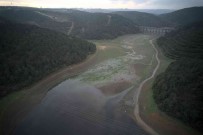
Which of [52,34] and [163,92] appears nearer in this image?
[163,92]

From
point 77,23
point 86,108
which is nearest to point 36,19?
point 77,23

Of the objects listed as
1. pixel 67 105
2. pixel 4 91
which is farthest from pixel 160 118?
pixel 4 91

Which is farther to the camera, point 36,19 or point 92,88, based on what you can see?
point 36,19

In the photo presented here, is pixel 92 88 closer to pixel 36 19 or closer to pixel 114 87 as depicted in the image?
pixel 114 87

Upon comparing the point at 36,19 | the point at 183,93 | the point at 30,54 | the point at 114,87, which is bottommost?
the point at 114,87

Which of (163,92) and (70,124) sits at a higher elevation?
(163,92)

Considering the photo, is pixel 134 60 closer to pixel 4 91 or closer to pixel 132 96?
pixel 132 96
